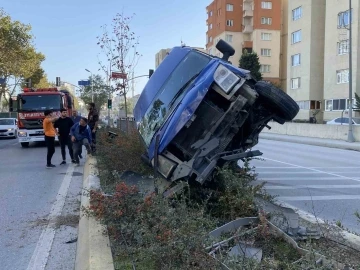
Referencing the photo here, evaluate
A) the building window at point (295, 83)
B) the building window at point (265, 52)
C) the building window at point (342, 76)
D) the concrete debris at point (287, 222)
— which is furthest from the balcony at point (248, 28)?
the concrete debris at point (287, 222)

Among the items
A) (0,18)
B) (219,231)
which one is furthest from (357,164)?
(0,18)

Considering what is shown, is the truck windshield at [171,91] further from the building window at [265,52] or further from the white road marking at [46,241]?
the building window at [265,52]

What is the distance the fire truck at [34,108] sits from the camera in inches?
756

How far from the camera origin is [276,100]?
6.15 metres

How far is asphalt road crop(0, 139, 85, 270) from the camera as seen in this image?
4.92 meters

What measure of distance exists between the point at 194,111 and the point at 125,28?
565 inches

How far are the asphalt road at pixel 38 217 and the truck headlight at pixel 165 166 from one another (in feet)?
5.14

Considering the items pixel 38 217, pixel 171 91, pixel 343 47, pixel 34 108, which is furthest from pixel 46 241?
pixel 343 47

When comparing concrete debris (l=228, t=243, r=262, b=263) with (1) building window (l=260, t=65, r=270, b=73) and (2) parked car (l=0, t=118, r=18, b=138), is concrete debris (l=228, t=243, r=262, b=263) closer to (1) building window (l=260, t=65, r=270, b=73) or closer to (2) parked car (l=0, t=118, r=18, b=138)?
(2) parked car (l=0, t=118, r=18, b=138)

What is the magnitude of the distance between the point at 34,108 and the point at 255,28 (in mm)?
50804

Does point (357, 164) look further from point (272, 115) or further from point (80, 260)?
point (80, 260)

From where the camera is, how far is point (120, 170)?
27.9ft

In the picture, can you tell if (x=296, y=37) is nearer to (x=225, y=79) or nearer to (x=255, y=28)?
(x=255, y=28)

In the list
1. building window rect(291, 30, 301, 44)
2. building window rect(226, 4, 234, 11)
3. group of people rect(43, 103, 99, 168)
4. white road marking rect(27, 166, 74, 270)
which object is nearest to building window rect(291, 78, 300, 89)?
building window rect(291, 30, 301, 44)
